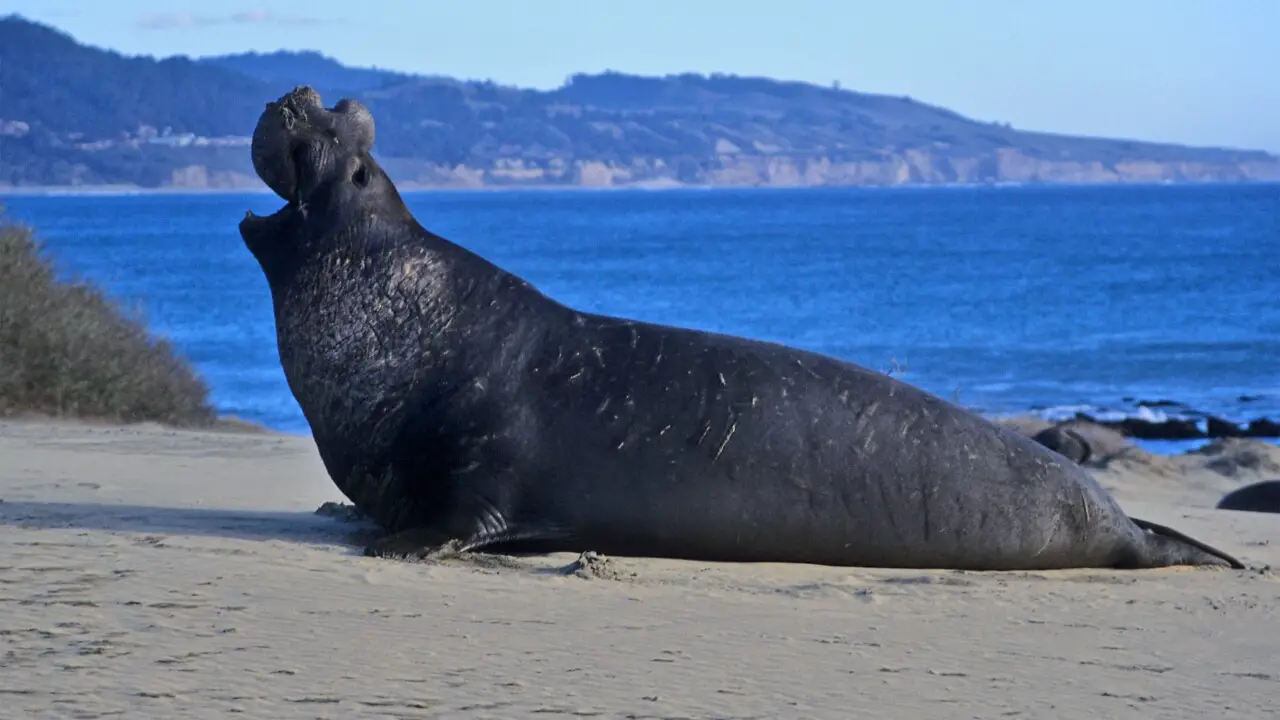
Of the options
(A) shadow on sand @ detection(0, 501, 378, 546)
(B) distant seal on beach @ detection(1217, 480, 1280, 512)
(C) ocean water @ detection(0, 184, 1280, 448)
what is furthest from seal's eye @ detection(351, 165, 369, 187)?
(B) distant seal on beach @ detection(1217, 480, 1280, 512)

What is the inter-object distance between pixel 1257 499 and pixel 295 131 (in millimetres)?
6973

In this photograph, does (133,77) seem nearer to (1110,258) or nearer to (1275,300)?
(1110,258)

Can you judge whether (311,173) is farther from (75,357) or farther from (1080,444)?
(1080,444)

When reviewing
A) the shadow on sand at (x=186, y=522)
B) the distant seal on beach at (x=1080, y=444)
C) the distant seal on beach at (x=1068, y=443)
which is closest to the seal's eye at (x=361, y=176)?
the shadow on sand at (x=186, y=522)

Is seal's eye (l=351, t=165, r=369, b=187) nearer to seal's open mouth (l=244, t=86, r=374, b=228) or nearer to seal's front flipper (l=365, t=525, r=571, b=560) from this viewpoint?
seal's open mouth (l=244, t=86, r=374, b=228)

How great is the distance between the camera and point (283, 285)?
6.70 m

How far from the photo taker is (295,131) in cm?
675

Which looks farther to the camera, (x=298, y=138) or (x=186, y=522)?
(x=186, y=522)

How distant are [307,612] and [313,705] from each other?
3.35ft

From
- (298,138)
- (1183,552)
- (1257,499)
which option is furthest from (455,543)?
(1257,499)

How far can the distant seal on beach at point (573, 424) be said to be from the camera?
6434 mm

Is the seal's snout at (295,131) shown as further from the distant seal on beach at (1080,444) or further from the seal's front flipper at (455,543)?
the distant seal on beach at (1080,444)

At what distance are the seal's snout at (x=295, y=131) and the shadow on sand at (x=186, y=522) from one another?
125 cm

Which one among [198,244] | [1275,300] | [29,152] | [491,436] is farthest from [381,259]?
[29,152]
